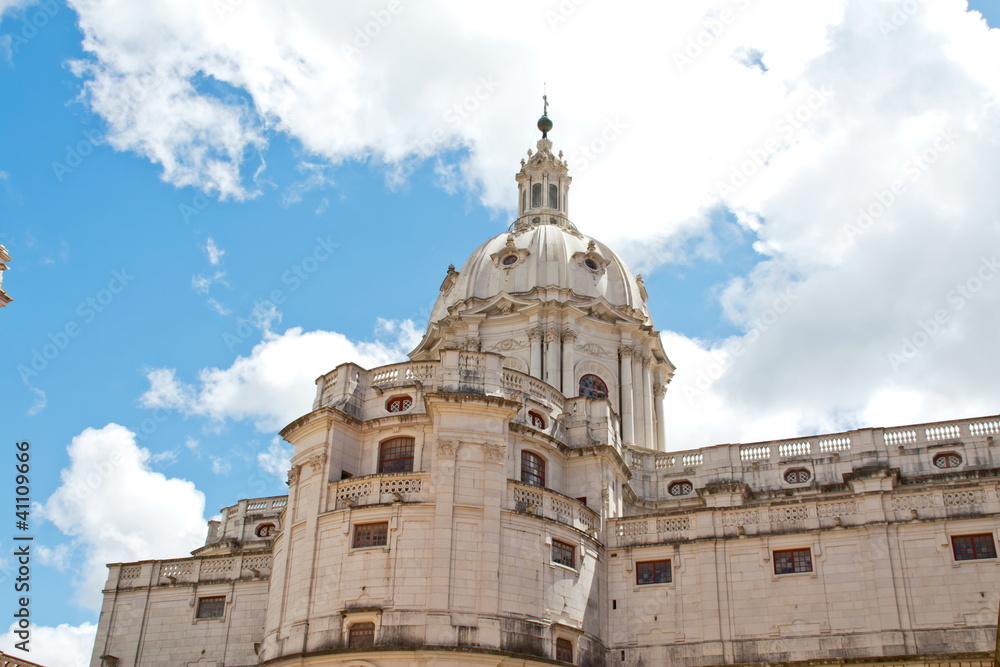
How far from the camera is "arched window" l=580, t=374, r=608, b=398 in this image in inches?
2227

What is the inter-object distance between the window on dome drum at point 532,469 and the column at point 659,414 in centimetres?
1897

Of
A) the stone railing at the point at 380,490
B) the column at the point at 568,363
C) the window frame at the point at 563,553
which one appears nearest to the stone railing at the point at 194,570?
the stone railing at the point at 380,490

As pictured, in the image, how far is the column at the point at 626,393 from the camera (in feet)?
182

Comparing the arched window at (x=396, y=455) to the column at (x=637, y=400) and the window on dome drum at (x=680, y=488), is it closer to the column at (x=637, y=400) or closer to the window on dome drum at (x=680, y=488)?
the window on dome drum at (x=680, y=488)

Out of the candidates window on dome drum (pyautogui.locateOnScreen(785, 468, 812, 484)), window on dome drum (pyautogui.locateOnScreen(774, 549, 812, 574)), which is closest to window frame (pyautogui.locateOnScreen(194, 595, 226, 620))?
window on dome drum (pyautogui.locateOnScreen(774, 549, 812, 574))

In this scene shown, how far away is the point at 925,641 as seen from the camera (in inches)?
1391

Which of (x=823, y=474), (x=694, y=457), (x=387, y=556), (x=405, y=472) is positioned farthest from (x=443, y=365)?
(x=823, y=474)

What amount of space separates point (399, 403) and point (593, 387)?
60.4 feet

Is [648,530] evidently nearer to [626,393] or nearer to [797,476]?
[797,476]

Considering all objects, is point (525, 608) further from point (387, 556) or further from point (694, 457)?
point (694, 457)

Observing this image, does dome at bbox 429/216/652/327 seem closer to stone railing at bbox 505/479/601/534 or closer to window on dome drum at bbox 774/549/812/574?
stone railing at bbox 505/479/601/534

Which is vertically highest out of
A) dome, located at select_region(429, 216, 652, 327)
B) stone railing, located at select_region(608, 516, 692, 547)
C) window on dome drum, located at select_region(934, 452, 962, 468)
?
dome, located at select_region(429, 216, 652, 327)

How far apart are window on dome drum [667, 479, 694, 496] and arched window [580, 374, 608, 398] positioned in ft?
30.4

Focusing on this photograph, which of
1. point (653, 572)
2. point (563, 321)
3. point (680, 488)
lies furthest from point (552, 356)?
point (653, 572)
